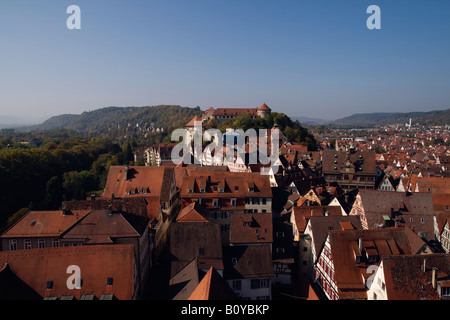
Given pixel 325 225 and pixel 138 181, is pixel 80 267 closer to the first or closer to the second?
pixel 325 225

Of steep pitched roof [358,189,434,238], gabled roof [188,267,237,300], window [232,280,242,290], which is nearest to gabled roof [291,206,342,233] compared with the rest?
steep pitched roof [358,189,434,238]

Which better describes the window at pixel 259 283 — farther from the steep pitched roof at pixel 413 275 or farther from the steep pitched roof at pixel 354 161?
the steep pitched roof at pixel 354 161

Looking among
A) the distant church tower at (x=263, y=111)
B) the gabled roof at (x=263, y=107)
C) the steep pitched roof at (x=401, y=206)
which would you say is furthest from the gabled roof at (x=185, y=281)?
the gabled roof at (x=263, y=107)

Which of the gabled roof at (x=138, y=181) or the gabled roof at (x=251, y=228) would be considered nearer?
the gabled roof at (x=251, y=228)

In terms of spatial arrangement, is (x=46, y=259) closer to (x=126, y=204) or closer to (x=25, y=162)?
(x=126, y=204)

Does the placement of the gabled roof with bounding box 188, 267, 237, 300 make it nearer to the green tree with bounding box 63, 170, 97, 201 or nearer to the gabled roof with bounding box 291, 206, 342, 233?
the gabled roof with bounding box 291, 206, 342, 233
